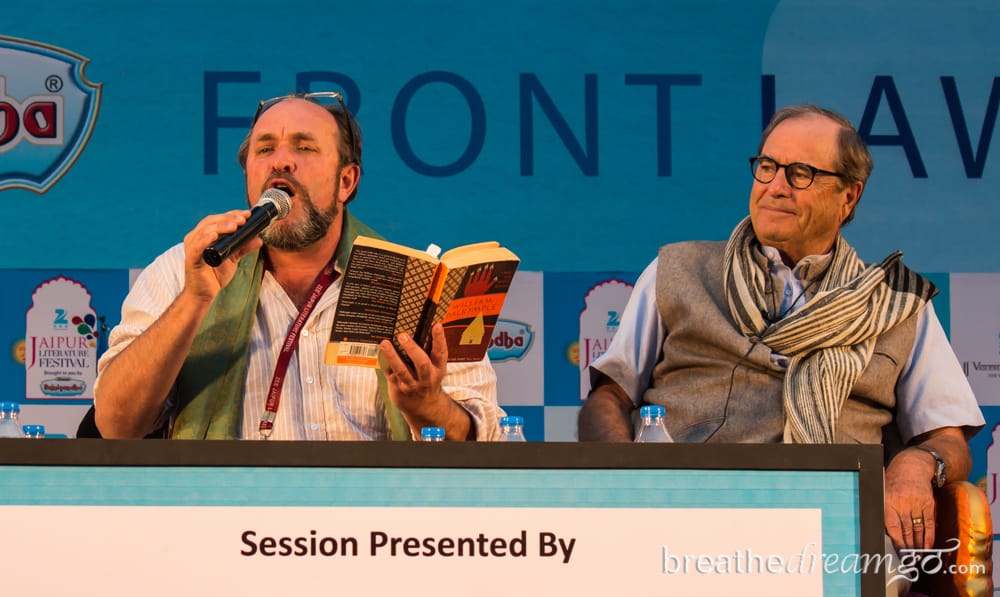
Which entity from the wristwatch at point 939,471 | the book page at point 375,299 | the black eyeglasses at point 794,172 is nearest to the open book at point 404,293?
the book page at point 375,299

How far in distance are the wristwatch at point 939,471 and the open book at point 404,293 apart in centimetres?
100

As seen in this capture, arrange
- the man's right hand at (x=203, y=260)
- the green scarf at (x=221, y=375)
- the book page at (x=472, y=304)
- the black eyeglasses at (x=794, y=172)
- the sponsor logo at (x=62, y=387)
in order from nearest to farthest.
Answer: the man's right hand at (x=203, y=260)
the book page at (x=472, y=304)
the green scarf at (x=221, y=375)
the black eyeglasses at (x=794, y=172)
the sponsor logo at (x=62, y=387)

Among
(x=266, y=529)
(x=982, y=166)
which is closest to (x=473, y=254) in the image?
(x=266, y=529)

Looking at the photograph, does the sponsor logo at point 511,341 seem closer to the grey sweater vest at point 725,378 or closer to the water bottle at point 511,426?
the grey sweater vest at point 725,378

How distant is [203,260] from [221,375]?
0.42 m

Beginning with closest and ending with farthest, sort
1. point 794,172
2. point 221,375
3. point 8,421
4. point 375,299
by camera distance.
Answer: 1. point 8,421
2. point 375,299
3. point 221,375
4. point 794,172

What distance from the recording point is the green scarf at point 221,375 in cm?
290

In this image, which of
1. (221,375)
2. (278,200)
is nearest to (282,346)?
(221,375)

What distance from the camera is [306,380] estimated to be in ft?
9.98

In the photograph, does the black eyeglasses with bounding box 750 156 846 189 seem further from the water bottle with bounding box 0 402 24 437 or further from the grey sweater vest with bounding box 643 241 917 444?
the water bottle with bounding box 0 402 24 437

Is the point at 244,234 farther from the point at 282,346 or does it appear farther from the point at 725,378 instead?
the point at 725,378

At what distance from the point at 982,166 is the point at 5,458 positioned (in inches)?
136

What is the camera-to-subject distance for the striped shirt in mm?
3006

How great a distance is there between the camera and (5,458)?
190cm
